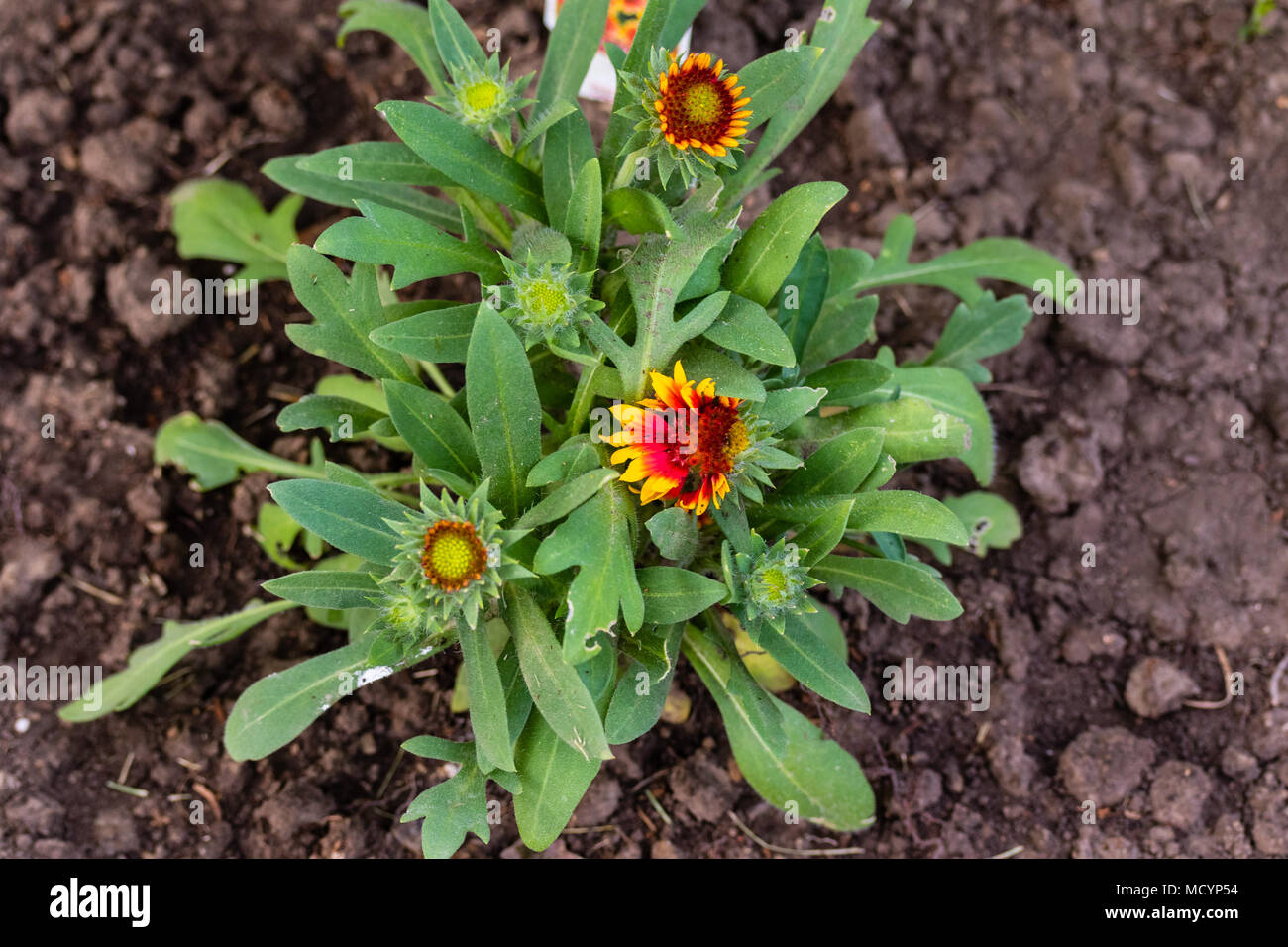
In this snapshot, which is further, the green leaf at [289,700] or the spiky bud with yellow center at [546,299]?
the green leaf at [289,700]

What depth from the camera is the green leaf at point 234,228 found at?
2.54 meters

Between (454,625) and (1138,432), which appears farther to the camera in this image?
(1138,432)

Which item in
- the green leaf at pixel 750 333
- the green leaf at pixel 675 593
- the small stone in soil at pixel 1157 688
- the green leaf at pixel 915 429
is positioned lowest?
the small stone in soil at pixel 1157 688

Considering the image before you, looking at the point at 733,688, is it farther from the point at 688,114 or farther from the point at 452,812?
the point at 688,114

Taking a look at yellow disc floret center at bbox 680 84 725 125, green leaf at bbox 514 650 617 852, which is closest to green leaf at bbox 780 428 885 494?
green leaf at bbox 514 650 617 852

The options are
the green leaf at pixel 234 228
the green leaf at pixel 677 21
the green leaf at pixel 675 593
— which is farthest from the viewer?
the green leaf at pixel 234 228

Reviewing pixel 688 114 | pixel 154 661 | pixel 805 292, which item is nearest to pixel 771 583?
pixel 805 292

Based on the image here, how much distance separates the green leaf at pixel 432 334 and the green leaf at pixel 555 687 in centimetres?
45

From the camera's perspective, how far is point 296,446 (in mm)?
2578

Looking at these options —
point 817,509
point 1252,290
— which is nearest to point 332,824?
point 817,509

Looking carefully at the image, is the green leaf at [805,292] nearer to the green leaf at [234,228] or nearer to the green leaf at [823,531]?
the green leaf at [823,531]

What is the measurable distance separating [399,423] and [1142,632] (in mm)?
1805

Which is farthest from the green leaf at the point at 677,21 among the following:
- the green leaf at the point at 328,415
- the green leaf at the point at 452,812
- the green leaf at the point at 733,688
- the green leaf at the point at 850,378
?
the green leaf at the point at 452,812
